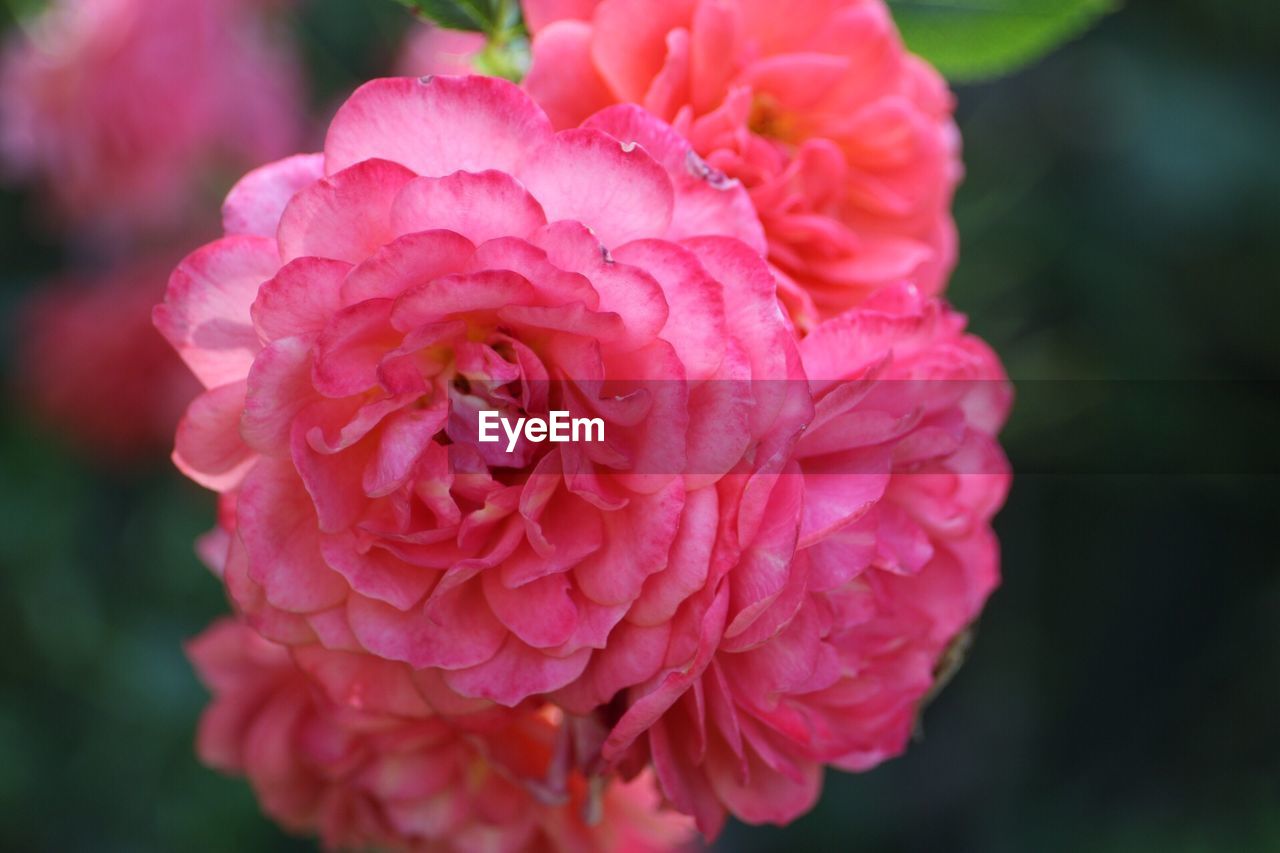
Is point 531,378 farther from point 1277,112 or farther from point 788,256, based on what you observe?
point 1277,112

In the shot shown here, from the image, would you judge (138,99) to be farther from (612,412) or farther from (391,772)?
(612,412)

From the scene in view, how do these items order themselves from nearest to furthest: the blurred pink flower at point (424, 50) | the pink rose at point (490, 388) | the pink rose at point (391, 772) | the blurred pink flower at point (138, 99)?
the pink rose at point (490, 388) → the pink rose at point (391, 772) → the blurred pink flower at point (424, 50) → the blurred pink flower at point (138, 99)

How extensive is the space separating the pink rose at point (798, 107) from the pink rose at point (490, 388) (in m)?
0.07

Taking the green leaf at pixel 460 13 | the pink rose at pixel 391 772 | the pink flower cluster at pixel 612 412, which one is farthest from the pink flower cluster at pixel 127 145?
the pink flower cluster at pixel 612 412

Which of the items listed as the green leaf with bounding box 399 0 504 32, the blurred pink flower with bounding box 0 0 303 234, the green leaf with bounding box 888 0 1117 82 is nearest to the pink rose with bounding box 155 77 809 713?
the green leaf with bounding box 399 0 504 32

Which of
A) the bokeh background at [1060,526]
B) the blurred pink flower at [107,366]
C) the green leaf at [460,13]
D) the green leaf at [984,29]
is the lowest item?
the bokeh background at [1060,526]

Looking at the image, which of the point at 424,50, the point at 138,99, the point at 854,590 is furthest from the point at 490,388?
the point at 138,99

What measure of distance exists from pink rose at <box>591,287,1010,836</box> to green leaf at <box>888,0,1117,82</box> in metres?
0.27

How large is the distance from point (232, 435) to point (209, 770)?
44.5 inches

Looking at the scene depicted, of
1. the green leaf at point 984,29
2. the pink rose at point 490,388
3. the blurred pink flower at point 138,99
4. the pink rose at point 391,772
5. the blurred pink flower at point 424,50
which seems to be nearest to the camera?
the pink rose at point 490,388

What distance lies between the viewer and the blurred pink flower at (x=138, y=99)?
155 cm

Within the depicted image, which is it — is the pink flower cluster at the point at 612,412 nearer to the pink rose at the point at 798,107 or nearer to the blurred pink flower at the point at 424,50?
the pink rose at the point at 798,107

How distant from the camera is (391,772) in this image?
2.44 ft

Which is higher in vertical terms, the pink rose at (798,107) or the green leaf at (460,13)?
the green leaf at (460,13)
